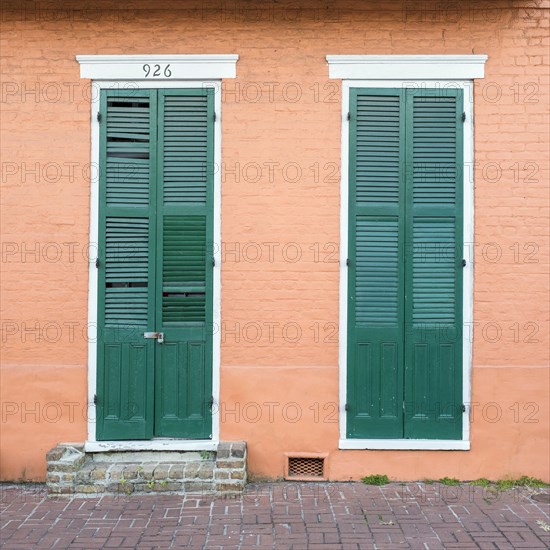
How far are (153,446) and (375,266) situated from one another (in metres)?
2.72

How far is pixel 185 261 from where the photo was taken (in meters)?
6.20

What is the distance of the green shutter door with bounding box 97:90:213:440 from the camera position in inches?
243

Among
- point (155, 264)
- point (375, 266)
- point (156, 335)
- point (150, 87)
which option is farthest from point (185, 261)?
point (375, 266)

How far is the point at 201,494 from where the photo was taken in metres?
5.82

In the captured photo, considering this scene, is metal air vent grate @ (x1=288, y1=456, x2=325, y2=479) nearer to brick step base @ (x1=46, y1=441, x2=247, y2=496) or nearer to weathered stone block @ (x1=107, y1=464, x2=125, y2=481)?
brick step base @ (x1=46, y1=441, x2=247, y2=496)

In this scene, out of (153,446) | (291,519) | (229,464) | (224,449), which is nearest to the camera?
(291,519)

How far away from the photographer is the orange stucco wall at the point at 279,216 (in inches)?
243

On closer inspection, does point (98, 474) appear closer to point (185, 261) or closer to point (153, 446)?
point (153, 446)

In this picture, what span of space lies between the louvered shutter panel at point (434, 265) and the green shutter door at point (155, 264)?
6.34 feet

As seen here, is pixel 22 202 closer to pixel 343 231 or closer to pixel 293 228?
pixel 293 228

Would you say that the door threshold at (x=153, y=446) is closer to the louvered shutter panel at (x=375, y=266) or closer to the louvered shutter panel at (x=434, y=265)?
the louvered shutter panel at (x=375, y=266)

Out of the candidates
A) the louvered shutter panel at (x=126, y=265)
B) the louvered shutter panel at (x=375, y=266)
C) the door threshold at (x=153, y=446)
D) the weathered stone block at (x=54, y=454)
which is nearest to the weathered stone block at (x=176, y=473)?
the door threshold at (x=153, y=446)

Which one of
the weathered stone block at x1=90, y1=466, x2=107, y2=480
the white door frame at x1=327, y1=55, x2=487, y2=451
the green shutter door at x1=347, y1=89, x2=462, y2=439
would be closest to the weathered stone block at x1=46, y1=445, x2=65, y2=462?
the weathered stone block at x1=90, y1=466, x2=107, y2=480

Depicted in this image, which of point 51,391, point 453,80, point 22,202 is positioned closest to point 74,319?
point 51,391
